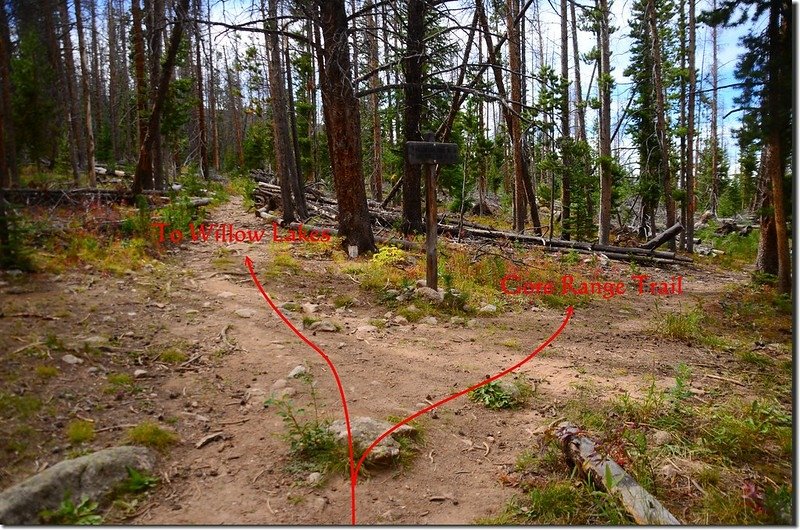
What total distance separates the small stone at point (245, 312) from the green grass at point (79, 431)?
3010mm

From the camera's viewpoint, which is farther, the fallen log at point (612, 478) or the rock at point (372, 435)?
the rock at point (372, 435)

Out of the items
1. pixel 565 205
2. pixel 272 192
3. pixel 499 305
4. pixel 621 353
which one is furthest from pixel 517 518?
pixel 565 205

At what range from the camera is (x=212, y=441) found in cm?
281

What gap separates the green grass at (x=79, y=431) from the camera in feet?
6.42

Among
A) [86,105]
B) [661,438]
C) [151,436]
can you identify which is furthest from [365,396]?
[86,105]

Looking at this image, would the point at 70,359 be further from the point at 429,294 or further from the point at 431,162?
the point at 429,294

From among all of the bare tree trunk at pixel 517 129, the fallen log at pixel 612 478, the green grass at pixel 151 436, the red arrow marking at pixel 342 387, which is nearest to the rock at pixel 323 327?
the red arrow marking at pixel 342 387

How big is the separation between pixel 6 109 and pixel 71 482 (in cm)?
147

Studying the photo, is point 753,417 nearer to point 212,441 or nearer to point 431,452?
point 431,452

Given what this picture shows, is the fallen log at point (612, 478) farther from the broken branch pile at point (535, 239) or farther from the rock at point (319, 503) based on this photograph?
the broken branch pile at point (535, 239)

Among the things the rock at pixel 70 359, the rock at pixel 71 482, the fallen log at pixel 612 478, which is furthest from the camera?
the fallen log at pixel 612 478

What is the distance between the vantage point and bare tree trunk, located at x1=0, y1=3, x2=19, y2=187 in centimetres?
191

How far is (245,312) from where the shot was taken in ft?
17.1

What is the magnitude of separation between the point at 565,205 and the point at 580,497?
47.5ft
